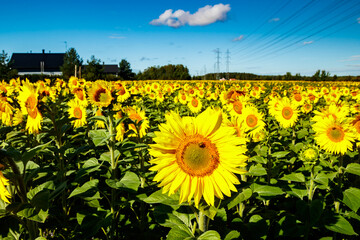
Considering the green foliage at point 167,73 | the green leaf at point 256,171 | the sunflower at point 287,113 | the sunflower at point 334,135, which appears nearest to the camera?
the green leaf at point 256,171

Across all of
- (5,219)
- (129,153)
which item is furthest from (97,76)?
(5,219)

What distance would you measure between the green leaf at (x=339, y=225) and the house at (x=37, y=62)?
261ft

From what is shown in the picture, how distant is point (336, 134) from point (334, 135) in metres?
0.03

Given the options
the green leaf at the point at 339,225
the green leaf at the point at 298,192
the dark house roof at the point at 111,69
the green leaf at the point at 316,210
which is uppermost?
the dark house roof at the point at 111,69

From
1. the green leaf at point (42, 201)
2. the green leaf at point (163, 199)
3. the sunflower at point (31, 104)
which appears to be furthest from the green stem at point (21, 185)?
the sunflower at point (31, 104)

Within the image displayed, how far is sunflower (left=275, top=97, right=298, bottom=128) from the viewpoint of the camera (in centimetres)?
520

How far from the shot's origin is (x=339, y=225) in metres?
2.32

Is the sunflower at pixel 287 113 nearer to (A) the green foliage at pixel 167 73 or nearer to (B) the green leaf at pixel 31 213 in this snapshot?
(B) the green leaf at pixel 31 213

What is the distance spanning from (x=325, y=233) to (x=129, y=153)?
2.76m

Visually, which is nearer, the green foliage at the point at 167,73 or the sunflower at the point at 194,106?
the sunflower at the point at 194,106

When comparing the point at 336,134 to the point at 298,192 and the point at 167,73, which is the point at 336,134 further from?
the point at 167,73

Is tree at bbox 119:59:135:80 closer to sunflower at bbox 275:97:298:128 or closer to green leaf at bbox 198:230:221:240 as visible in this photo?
sunflower at bbox 275:97:298:128

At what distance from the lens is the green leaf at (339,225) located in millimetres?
2217

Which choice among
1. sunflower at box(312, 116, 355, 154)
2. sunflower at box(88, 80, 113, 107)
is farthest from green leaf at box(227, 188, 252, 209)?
sunflower at box(312, 116, 355, 154)
